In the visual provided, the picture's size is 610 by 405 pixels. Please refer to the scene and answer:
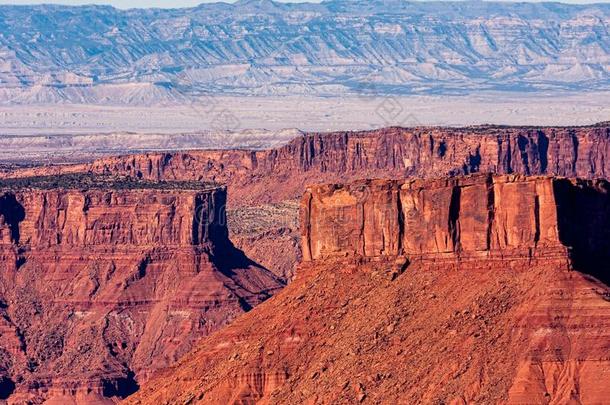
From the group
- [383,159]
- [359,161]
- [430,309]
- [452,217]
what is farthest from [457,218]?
[359,161]

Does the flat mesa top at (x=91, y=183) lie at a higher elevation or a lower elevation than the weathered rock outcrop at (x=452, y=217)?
higher

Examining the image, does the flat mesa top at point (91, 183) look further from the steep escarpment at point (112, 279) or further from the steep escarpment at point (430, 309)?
the steep escarpment at point (430, 309)

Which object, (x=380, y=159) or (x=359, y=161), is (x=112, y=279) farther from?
(x=359, y=161)

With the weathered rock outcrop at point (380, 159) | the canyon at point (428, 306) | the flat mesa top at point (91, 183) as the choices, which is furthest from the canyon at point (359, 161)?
the canyon at point (428, 306)

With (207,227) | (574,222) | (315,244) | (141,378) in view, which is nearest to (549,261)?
(574,222)

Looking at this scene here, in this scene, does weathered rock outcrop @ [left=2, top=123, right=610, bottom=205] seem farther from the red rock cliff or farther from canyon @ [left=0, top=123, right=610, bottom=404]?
the red rock cliff

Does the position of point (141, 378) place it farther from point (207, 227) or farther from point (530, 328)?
point (530, 328)
